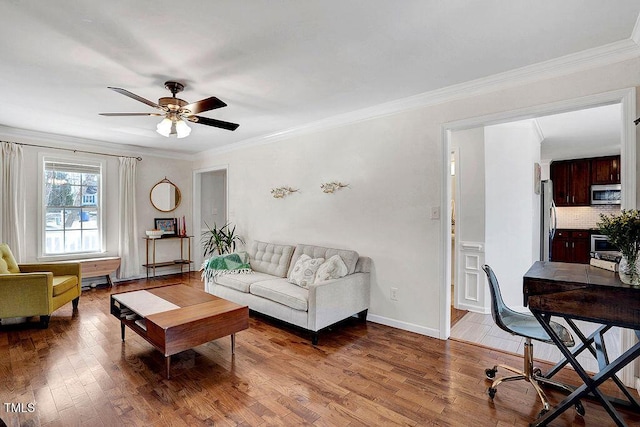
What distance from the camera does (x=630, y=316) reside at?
1628mm

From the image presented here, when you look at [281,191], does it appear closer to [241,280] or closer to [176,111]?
[241,280]

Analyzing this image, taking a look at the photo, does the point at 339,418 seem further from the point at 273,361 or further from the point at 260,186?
the point at 260,186

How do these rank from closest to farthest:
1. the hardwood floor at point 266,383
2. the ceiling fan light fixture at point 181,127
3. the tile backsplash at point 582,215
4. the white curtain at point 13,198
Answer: the hardwood floor at point 266,383 < the ceiling fan light fixture at point 181,127 < the white curtain at point 13,198 < the tile backsplash at point 582,215

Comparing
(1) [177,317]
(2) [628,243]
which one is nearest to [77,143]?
(1) [177,317]

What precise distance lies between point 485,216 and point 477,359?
186 centimetres

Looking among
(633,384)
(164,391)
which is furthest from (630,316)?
(164,391)

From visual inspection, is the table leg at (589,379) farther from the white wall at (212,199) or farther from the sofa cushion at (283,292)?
the white wall at (212,199)

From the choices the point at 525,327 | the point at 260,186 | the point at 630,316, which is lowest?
the point at 525,327

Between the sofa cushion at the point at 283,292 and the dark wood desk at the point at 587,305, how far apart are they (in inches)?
76.2

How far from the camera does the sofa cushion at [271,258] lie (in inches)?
163

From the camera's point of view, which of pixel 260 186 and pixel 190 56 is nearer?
pixel 190 56

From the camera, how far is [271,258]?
4320 mm

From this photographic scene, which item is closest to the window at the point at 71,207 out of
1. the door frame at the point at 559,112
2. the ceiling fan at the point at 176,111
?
the ceiling fan at the point at 176,111

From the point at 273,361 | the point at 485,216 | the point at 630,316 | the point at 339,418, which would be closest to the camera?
the point at 630,316
